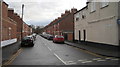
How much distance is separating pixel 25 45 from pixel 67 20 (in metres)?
29.3

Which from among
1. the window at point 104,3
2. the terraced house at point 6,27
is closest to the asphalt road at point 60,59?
the window at point 104,3

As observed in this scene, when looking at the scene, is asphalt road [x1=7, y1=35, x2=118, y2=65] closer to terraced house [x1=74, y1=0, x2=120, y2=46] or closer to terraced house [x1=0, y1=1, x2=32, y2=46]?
terraced house [x1=74, y1=0, x2=120, y2=46]

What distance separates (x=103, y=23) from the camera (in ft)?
54.4

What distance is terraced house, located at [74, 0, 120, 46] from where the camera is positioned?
14.0 m

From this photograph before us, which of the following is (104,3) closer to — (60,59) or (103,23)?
(103,23)

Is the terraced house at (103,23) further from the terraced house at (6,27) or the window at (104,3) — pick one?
the terraced house at (6,27)

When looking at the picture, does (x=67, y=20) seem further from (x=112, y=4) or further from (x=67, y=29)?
(x=112, y=4)

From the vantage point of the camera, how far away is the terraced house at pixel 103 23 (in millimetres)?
13969

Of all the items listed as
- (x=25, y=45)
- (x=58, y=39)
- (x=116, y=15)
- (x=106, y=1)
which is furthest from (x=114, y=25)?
(x=58, y=39)

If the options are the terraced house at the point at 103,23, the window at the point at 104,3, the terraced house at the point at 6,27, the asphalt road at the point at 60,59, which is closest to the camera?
the asphalt road at the point at 60,59

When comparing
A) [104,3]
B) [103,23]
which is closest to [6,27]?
[103,23]

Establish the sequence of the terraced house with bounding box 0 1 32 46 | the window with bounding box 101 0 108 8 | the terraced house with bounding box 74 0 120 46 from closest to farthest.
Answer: the terraced house with bounding box 74 0 120 46 → the window with bounding box 101 0 108 8 → the terraced house with bounding box 0 1 32 46

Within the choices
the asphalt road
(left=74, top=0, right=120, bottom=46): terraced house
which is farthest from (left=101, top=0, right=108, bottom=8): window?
the asphalt road

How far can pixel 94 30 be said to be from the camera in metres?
19.2
